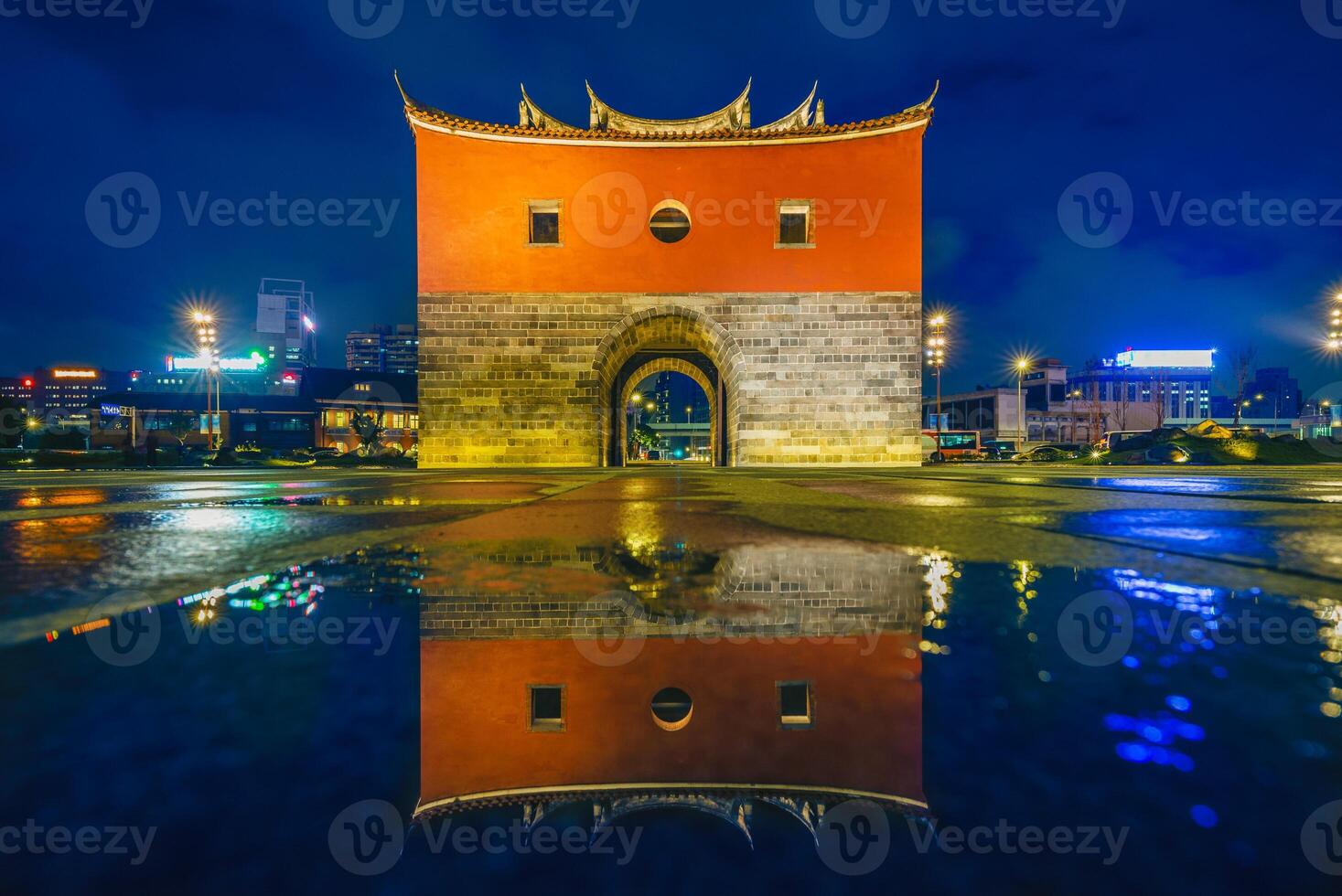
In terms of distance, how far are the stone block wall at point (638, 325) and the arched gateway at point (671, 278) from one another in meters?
0.04

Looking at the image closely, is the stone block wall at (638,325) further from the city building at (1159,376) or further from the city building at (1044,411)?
the city building at (1159,376)

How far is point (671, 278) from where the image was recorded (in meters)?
15.8

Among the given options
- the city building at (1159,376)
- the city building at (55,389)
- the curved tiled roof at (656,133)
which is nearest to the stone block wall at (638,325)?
the curved tiled roof at (656,133)

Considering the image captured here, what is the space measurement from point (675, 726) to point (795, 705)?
0.24 meters

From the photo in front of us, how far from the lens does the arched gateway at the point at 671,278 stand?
15.6 m

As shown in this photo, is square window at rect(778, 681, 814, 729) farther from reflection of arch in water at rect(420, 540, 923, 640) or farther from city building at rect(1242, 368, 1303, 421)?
city building at rect(1242, 368, 1303, 421)

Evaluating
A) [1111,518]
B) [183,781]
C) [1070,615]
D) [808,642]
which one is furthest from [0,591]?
[1111,518]

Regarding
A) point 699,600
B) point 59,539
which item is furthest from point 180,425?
point 699,600

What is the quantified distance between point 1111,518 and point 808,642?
359 centimetres

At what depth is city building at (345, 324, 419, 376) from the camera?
166 meters

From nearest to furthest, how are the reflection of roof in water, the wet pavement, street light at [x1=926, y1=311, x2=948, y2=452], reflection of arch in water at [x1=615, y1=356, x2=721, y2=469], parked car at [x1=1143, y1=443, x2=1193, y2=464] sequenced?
the wet pavement, the reflection of roof in water, parked car at [x1=1143, y1=443, x2=1193, y2=464], reflection of arch in water at [x1=615, y1=356, x2=721, y2=469], street light at [x1=926, y1=311, x2=948, y2=452]

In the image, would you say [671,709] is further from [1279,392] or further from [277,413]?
[1279,392]

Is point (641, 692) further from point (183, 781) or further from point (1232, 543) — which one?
point (1232, 543)

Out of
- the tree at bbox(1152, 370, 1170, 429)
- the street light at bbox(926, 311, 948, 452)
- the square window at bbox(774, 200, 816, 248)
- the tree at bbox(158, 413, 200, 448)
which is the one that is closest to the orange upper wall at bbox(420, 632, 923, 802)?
the square window at bbox(774, 200, 816, 248)
